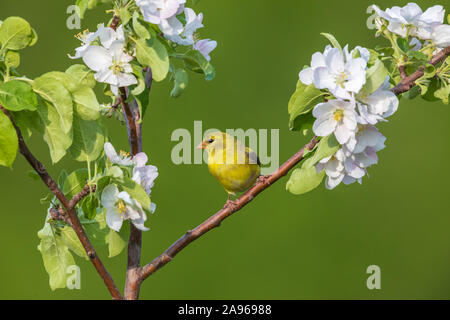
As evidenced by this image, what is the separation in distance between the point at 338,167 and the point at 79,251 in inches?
22.6

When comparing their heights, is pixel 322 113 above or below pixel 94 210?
above

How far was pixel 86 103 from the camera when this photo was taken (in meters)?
1.03

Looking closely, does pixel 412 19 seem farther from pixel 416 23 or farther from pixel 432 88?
pixel 432 88

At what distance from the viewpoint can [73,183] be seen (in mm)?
1174

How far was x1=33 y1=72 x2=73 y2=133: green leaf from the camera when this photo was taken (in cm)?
100

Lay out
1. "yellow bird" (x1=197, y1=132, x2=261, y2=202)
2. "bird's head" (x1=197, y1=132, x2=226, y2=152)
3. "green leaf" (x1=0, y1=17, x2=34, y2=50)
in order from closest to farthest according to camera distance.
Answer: "green leaf" (x1=0, y1=17, x2=34, y2=50)
"yellow bird" (x1=197, y1=132, x2=261, y2=202)
"bird's head" (x1=197, y1=132, x2=226, y2=152)

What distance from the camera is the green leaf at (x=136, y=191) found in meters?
1.06

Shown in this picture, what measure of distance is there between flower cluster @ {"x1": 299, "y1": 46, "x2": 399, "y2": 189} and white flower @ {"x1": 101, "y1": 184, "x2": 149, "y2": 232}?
0.36 m

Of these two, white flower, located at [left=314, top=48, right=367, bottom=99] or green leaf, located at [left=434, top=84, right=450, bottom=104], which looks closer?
white flower, located at [left=314, top=48, right=367, bottom=99]

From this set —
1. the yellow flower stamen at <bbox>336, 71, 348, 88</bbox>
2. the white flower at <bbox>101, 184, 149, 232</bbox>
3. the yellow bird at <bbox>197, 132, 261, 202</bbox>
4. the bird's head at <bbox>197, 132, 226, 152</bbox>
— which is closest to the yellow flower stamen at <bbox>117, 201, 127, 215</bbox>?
the white flower at <bbox>101, 184, 149, 232</bbox>

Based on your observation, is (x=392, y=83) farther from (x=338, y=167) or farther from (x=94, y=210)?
(x=94, y=210)

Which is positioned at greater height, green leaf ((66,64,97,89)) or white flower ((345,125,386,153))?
green leaf ((66,64,97,89))

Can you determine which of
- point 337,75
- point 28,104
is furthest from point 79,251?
point 337,75

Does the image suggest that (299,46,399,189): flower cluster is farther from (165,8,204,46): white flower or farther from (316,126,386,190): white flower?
(165,8,204,46): white flower
